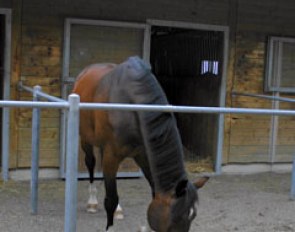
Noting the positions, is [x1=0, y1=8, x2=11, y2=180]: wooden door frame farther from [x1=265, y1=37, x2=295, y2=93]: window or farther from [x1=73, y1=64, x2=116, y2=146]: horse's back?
[x1=265, y1=37, x2=295, y2=93]: window

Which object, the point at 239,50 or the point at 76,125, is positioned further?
the point at 239,50

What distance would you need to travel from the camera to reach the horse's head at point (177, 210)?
107 inches

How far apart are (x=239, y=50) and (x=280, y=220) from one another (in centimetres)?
253

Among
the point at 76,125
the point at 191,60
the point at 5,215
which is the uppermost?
the point at 191,60

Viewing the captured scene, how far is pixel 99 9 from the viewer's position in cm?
555

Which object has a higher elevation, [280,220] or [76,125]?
[76,125]

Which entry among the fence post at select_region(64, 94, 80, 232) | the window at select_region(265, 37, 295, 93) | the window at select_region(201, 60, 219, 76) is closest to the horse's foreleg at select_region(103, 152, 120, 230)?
the fence post at select_region(64, 94, 80, 232)

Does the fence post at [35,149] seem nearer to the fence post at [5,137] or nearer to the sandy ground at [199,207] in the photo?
the sandy ground at [199,207]

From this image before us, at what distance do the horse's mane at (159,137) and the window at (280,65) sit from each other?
3.36 metres

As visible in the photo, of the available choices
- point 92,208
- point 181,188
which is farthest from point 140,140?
point 92,208

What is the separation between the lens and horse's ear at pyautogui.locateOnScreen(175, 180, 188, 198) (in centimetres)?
268

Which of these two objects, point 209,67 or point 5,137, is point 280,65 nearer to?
point 209,67

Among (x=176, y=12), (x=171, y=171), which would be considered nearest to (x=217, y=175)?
(x=176, y=12)

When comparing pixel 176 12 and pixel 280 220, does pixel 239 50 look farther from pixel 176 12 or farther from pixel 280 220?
pixel 280 220
